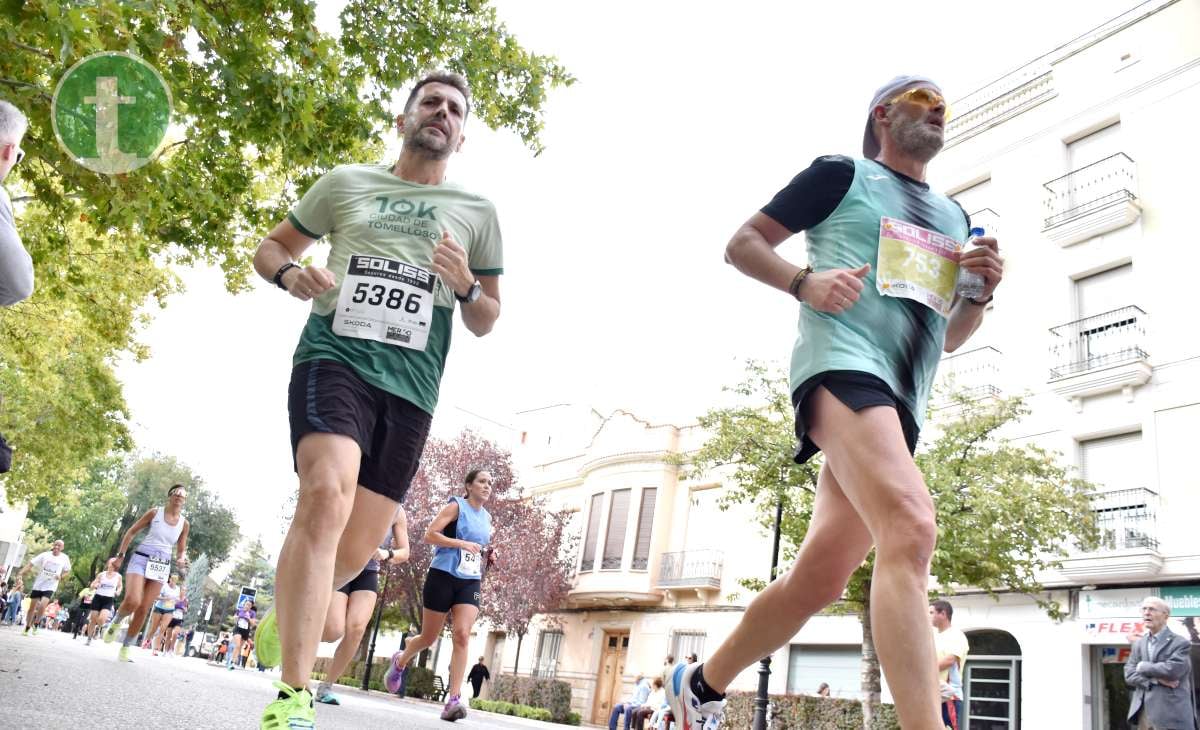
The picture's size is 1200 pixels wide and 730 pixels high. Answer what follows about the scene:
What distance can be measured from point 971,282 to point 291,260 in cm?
240

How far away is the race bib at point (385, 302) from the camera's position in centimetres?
321

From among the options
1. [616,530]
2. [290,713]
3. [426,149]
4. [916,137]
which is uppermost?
[616,530]

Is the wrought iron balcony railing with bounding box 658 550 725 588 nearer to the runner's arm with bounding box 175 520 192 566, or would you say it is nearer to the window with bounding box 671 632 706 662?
the window with bounding box 671 632 706 662

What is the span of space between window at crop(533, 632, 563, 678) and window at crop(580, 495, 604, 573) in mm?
2917

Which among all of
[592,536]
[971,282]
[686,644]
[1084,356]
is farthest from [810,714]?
[971,282]

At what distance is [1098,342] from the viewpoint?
71.3 ft

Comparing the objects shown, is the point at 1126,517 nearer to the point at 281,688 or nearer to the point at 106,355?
the point at 281,688

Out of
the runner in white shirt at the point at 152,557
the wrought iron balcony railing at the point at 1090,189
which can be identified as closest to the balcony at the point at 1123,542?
the wrought iron balcony railing at the point at 1090,189

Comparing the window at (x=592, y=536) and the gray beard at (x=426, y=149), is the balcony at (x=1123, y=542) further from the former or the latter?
the window at (x=592, y=536)

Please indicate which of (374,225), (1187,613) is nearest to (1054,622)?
(1187,613)

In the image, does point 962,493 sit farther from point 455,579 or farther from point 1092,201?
point 455,579

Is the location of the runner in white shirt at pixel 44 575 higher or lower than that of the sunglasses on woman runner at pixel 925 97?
lower

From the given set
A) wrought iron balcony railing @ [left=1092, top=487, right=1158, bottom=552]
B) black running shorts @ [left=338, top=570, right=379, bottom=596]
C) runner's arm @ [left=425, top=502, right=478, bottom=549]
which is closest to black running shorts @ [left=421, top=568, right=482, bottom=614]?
runner's arm @ [left=425, top=502, right=478, bottom=549]

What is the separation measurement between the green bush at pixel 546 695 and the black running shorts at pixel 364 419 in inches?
1103
